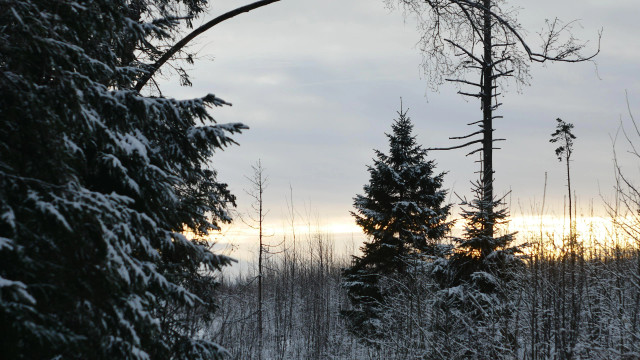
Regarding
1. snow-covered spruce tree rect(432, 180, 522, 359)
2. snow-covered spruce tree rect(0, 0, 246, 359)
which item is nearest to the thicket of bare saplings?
snow-covered spruce tree rect(432, 180, 522, 359)

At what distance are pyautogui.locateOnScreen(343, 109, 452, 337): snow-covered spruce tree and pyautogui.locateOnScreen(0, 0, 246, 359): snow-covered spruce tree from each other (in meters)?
9.60

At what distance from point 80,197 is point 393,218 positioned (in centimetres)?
1126

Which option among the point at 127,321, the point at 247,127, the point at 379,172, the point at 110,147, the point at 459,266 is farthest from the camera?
the point at 379,172

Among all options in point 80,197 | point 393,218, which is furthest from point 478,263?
point 80,197

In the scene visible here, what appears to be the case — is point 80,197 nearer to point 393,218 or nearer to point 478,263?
point 478,263

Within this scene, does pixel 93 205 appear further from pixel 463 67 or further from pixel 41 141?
pixel 463 67

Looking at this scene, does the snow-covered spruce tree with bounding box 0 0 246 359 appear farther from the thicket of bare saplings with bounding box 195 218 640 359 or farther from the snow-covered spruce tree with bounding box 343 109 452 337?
the snow-covered spruce tree with bounding box 343 109 452 337

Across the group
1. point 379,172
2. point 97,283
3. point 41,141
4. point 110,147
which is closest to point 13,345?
point 97,283

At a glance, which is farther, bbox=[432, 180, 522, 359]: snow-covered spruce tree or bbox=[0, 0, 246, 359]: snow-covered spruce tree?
bbox=[432, 180, 522, 359]: snow-covered spruce tree

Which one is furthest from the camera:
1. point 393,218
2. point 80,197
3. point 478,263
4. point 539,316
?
point 393,218

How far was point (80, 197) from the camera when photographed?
3.18m

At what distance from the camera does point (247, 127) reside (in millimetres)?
4551

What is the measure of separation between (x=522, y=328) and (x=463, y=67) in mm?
8760

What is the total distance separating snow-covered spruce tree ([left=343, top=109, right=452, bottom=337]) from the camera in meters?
13.7
